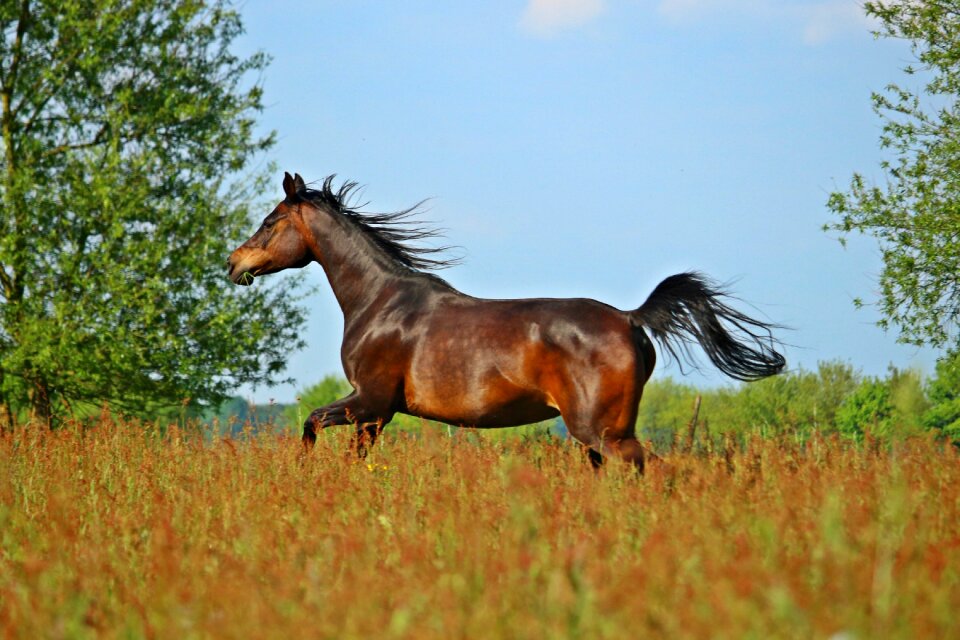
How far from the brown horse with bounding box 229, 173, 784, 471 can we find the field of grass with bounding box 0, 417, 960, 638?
0.42 metres

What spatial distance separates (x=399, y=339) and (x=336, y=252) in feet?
4.39

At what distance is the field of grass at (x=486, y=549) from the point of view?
132 inches

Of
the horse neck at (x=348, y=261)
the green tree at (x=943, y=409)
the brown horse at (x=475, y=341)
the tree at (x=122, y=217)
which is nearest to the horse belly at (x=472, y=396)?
the brown horse at (x=475, y=341)

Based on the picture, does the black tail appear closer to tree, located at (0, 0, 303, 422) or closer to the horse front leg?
the horse front leg

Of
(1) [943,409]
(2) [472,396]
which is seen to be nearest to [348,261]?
(2) [472,396]

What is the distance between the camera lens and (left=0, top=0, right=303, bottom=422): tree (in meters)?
17.8

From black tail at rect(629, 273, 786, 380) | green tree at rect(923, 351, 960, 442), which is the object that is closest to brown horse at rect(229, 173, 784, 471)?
black tail at rect(629, 273, 786, 380)

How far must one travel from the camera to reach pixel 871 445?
8938mm

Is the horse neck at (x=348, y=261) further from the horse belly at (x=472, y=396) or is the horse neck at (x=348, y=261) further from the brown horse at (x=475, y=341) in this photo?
the horse belly at (x=472, y=396)

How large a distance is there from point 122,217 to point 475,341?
38.0 ft

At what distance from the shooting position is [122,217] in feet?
59.8

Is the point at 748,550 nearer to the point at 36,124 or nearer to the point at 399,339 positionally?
the point at 399,339

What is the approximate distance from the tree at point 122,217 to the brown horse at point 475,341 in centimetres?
859

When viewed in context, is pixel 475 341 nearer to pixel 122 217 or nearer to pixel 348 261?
pixel 348 261
